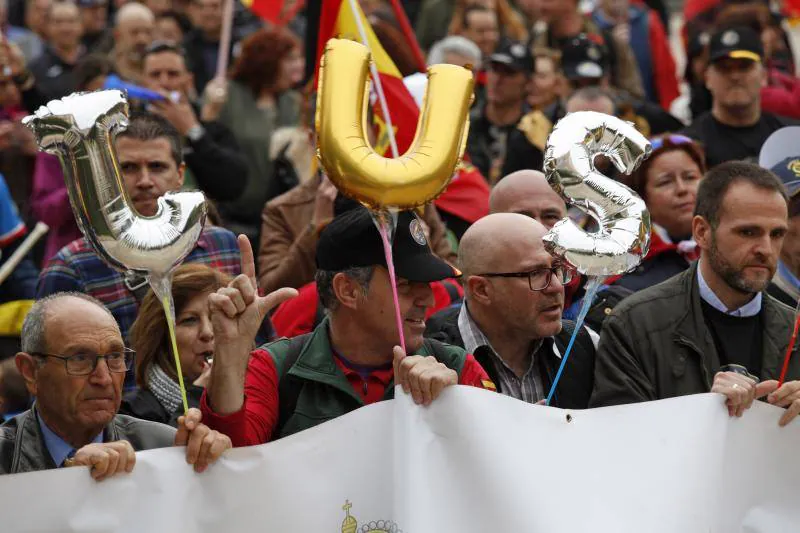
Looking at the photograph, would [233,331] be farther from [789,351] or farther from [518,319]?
[789,351]

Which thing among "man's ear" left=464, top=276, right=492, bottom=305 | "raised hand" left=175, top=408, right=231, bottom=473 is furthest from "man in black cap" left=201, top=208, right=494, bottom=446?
"man's ear" left=464, top=276, right=492, bottom=305

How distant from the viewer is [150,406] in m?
5.84

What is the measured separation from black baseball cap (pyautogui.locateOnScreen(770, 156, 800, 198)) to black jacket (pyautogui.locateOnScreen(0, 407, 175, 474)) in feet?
11.0

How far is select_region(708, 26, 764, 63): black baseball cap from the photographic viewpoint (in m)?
9.27

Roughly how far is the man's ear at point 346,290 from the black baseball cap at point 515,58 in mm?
4780

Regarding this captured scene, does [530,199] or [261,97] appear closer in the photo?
[530,199]

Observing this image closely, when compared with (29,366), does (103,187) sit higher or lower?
higher

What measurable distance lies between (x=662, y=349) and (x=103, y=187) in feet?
7.11

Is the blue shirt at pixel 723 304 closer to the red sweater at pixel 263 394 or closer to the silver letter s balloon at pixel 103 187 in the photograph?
the red sweater at pixel 263 394

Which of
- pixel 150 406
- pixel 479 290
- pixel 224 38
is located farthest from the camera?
pixel 224 38

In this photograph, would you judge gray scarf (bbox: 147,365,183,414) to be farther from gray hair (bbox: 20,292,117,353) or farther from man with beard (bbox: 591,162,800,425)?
man with beard (bbox: 591,162,800,425)

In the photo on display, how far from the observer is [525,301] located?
6.13 meters

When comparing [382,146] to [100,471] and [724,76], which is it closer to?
[724,76]

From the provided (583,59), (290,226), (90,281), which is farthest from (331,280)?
(583,59)
